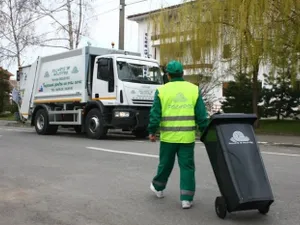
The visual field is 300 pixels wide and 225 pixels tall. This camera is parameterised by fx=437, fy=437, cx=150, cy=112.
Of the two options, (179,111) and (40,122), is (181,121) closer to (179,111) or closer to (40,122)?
(179,111)

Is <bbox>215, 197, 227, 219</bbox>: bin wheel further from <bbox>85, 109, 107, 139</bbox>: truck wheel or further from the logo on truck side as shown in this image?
<bbox>85, 109, 107, 139</bbox>: truck wheel

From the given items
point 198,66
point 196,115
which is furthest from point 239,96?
point 196,115

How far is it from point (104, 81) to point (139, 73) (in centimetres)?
120

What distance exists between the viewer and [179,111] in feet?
17.3

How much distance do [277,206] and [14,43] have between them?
3172 cm

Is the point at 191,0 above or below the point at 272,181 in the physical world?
above

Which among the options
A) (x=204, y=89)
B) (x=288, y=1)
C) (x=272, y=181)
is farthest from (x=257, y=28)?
(x=272, y=181)

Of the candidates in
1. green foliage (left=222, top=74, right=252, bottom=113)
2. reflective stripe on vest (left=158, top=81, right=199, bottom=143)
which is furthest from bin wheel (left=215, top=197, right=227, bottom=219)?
green foliage (left=222, top=74, right=252, bottom=113)

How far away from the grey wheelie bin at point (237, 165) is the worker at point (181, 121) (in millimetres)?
352

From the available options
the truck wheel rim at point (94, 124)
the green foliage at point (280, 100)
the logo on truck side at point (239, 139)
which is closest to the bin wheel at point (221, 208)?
the logo on truck side at point (239, 139)

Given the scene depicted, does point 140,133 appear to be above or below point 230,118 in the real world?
below

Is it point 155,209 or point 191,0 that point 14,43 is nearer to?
point 191,0

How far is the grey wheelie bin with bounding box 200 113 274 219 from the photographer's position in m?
4.55

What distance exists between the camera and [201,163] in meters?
9.04
